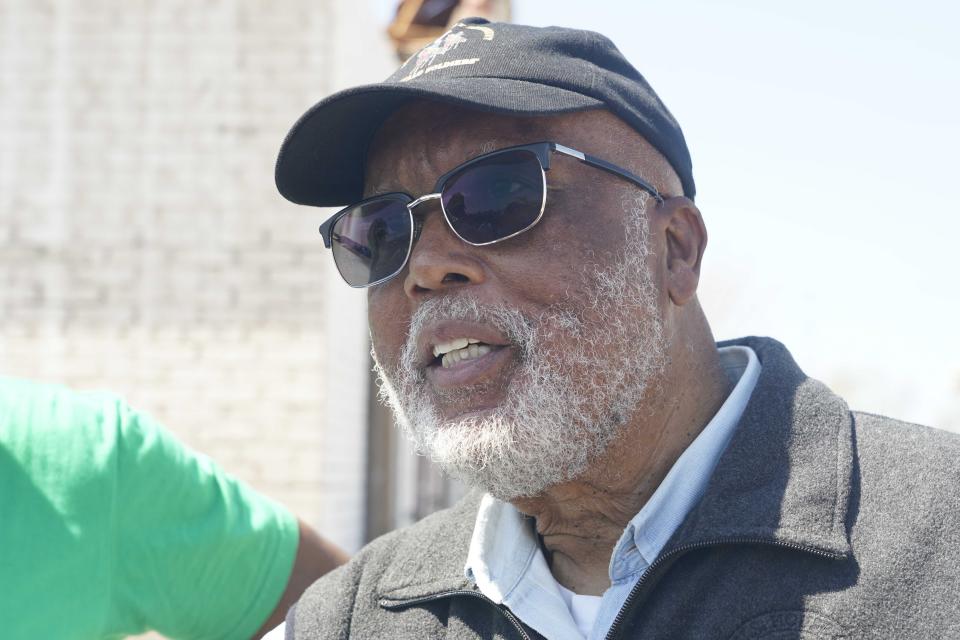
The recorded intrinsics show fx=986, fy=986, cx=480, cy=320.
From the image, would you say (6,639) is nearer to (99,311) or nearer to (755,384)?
(755,384)

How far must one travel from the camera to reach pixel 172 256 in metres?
6.03

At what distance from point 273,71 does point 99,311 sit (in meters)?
1.82

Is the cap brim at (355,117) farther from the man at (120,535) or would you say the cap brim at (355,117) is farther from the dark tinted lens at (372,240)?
the man at (120,535)

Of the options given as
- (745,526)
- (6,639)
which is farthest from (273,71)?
(745,526)

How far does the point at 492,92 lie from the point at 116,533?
1212 millimetres

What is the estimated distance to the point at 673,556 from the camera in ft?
4.96

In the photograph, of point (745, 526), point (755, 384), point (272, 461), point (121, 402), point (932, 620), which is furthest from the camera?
point (272, 461)

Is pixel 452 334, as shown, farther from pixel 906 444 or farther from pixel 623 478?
pixel 906 444

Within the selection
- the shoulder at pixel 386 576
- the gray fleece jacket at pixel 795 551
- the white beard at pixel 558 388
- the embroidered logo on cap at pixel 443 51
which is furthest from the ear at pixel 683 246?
the shoulder at pixel 386 576

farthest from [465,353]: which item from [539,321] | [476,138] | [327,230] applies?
[327,230]

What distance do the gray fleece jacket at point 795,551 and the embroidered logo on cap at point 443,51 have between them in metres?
0.79

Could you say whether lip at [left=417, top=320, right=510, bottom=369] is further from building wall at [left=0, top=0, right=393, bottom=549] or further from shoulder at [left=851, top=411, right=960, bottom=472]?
building wall at [left=0, top=0, right=393, bottom=549]

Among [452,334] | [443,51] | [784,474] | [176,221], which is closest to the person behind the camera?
[784,474]

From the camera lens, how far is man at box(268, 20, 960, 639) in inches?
59.6
